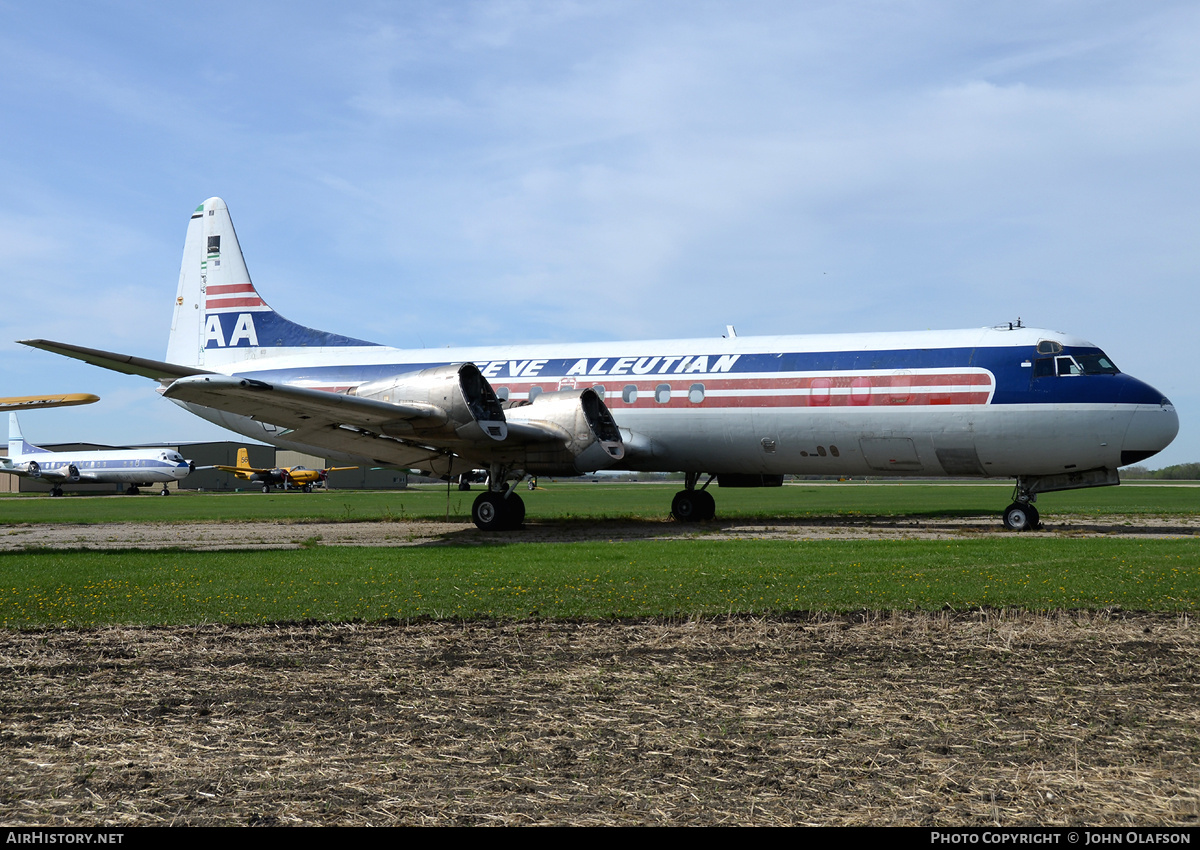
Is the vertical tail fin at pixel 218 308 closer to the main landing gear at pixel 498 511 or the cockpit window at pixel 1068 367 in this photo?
the main landing gear at pixel 498 511

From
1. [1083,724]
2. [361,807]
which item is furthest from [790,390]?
[361,807]

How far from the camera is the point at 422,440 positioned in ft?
58.9

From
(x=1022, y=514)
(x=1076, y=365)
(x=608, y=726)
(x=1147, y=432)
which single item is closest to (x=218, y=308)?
(x=1022, y=514)

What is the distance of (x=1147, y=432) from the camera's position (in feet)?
53.9

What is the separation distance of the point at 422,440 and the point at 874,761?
14715 millimetres

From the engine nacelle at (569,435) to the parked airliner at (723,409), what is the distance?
38 millimetres

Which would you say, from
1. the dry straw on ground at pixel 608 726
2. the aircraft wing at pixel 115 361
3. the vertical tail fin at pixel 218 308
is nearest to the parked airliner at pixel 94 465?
the vertical tail fin at pixel 218 308

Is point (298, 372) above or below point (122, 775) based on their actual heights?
above

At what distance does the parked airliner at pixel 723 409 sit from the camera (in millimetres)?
16672

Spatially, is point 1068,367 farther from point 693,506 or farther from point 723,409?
point 693,506

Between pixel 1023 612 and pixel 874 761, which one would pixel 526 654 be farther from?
pixel 1023 612

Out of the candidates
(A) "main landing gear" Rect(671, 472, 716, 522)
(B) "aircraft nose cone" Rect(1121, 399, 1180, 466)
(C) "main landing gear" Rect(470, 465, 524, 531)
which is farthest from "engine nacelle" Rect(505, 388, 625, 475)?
(B) "aircraft nose cone" Rect(1121, 399, 1180, 466)

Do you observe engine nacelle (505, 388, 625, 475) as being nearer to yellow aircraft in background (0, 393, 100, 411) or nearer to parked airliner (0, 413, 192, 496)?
yellow aircraft in background (0, 393, 100, 411)

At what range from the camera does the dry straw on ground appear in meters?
3.60
